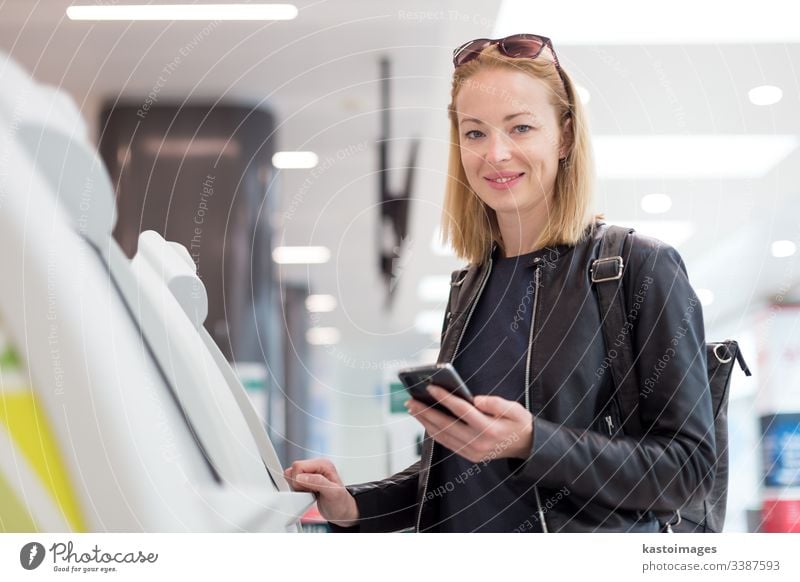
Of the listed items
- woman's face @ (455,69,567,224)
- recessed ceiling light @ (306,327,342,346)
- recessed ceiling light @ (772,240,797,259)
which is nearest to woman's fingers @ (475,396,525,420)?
woman's face @ (455,69,567,224)

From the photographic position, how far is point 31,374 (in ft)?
3.00

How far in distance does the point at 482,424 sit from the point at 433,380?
61 millimetres

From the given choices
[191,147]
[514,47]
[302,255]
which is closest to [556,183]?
[514,47]

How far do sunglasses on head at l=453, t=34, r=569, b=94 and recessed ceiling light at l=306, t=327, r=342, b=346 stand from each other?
37 centimetres

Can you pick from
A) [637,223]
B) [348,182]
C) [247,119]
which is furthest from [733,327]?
[247,119]

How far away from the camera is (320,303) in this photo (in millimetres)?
1114

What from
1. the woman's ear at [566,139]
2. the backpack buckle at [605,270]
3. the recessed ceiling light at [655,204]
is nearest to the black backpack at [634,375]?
the backpack buckle at [605,270]

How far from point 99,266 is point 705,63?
0.77m

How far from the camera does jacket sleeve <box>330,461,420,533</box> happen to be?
971 millimetres

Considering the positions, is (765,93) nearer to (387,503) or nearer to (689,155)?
(689,155)

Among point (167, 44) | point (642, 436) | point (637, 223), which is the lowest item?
point (642, 436)

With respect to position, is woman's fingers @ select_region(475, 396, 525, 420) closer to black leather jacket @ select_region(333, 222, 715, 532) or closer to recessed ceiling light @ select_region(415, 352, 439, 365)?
black leather jacket @ select_region(333, 222, 715, 532)

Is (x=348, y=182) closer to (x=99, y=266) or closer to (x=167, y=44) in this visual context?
(x=167, y=44)
